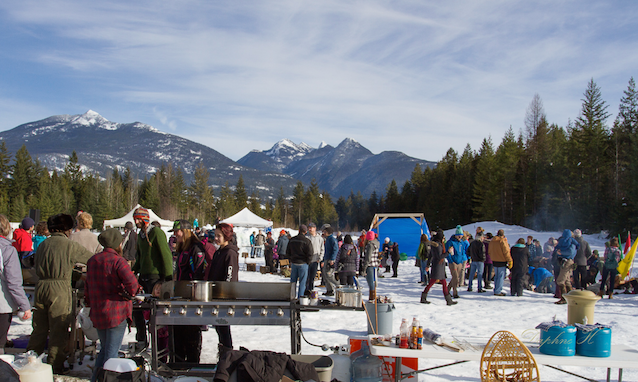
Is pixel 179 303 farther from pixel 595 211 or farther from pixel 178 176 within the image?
pixel 178 176

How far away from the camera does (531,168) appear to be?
44438 mm

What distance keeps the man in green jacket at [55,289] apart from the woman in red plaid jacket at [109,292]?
0.73 meters

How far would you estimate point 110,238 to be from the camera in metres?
4.16

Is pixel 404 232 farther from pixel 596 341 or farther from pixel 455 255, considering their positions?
pixel 596 341

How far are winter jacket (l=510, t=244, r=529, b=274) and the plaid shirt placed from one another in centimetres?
914

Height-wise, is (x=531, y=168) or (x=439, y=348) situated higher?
(x=531, y=168)

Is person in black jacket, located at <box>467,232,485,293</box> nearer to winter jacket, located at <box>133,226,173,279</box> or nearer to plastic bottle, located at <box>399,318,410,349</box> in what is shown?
plastic bottle, located at <box>399,318,410,349</box>

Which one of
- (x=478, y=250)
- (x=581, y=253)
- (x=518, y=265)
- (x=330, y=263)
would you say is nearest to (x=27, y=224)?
(x=330, y=263)

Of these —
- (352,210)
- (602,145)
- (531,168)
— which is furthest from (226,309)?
(352,210)

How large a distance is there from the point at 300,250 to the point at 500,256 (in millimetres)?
5105

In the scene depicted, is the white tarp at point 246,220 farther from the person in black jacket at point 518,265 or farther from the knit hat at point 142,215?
the knit hat at point 142,215

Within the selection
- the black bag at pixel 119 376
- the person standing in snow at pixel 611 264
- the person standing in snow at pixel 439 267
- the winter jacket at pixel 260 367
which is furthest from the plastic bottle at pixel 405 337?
the person standing in snow at pixel 611 264

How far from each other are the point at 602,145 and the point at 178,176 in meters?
67.1

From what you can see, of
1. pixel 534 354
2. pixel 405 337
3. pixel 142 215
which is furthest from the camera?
pixel 142 215
